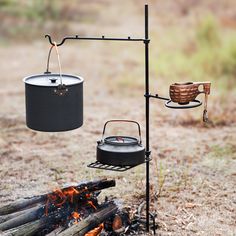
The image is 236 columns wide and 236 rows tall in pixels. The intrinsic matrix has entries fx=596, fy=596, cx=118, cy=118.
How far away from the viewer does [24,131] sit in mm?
8086

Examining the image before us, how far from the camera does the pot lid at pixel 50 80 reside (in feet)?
14.2

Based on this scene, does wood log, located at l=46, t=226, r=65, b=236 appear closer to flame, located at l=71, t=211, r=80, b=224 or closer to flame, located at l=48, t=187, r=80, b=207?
flame, located at l=71, t=211, r=80, b=224

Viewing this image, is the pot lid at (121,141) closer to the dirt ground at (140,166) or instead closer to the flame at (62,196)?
the flame at (62,196)

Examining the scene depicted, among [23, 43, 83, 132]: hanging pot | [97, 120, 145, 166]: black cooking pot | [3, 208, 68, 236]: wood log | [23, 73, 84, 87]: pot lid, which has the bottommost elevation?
[3, 208, 68, 236]: wood log

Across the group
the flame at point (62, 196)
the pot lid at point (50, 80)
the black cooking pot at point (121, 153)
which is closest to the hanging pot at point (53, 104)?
the pot lid at point (50, 80)

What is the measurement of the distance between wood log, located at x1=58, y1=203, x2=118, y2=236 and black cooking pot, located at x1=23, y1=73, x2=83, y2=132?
73cm

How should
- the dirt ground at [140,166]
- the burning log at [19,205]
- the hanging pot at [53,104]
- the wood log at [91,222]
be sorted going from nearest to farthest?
Answer: the hanging pot at [53,104], the wood log at [91,222], the burning log at [19,205], the dirt ground at [140,166]

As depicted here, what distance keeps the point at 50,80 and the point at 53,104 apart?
23cm

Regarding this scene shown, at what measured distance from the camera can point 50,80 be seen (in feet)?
14.5

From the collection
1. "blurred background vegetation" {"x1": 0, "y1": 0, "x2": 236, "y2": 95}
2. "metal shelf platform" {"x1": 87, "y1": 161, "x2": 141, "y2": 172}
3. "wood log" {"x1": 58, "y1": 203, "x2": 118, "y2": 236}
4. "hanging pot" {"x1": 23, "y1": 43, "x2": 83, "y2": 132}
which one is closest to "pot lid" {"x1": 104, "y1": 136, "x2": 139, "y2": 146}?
"metal shelf platform" {"x1": 87, "y1": 161, "x2": 141, "y2": 172}

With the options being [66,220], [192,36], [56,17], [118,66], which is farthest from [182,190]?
Result: [56,17]

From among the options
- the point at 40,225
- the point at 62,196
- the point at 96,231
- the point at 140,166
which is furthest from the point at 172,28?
the point at 40,225

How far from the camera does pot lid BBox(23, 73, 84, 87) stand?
4320mm

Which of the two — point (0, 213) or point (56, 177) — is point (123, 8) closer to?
point (56, 177)
